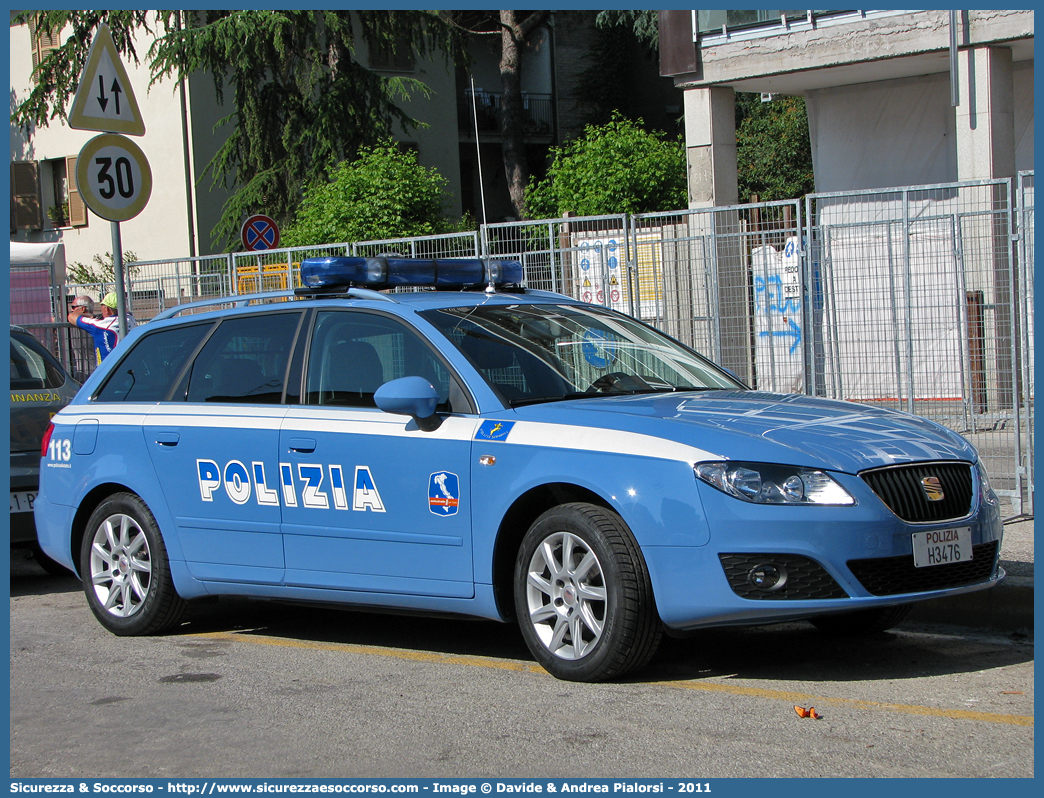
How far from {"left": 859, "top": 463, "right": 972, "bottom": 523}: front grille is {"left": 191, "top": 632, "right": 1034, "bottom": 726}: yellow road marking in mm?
730

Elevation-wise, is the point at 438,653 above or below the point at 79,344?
below

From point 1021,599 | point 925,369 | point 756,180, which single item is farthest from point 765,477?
point 756,180

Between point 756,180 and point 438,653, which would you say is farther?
point 756,180

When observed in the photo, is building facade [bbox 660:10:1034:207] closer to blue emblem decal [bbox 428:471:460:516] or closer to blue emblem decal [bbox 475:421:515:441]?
blue emblem decal [bbox 475:421:515:441]

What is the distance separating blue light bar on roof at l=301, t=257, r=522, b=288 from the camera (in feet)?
21.0

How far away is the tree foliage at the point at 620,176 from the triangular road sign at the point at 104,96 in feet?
49.9

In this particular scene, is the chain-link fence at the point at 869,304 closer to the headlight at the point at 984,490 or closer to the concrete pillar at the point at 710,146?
the headlight at the point at 984,490

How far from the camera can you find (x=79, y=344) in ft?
48.1

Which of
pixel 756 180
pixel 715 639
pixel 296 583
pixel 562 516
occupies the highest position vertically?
pixel 756 180

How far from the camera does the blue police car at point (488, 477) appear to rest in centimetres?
482

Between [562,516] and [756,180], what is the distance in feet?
96.5

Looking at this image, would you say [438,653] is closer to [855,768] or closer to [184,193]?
[855,768]

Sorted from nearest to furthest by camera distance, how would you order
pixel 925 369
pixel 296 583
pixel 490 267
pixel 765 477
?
1. pixel 765 477
2. pixel 296 583
3. pixel 490 267
4. pixel 925 369


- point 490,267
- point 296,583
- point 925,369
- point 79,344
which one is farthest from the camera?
point 79,344
